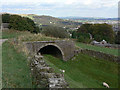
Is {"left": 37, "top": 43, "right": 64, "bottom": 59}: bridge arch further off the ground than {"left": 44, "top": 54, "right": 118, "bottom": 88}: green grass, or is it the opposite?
{"left": 37, "top": 43, "right": 64, "bottom": 59}: bridge arch

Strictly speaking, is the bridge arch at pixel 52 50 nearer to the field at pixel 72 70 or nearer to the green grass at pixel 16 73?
the field at pixel 72 70

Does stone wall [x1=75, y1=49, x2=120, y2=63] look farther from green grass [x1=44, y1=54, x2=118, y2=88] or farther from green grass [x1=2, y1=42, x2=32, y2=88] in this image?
green grass [x1=2, y1=42, x2=32, y2=88]

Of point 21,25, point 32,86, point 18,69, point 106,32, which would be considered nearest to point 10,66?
point 18,69

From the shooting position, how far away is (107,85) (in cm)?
1368

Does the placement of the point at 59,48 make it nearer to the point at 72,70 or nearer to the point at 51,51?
the point at 51,51

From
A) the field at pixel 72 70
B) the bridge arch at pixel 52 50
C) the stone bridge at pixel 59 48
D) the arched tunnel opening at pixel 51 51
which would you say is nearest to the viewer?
the field at pixel 72 70

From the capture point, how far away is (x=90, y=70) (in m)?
18.0

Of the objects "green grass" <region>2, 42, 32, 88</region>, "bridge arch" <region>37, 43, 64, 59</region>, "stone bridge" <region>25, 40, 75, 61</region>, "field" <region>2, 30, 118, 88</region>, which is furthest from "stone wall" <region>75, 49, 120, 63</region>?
"green grass" <region>2, 42, 32, 88</region>

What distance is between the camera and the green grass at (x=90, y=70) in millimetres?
14734

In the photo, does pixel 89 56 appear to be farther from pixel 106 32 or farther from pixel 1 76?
pixel 106 32

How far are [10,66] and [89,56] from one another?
15599 mm

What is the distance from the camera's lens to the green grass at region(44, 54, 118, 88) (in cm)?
1473

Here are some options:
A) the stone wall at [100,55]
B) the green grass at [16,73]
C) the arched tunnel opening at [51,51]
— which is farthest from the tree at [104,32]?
the green grass at [16,73]

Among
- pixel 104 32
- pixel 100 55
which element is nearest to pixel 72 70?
pixel 100 55
